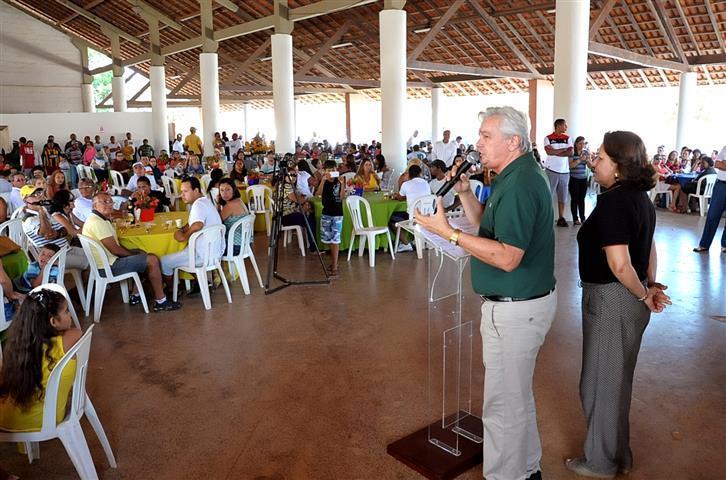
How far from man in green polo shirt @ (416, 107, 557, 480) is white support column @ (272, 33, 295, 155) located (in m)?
11.4

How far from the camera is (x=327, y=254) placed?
24.8ft

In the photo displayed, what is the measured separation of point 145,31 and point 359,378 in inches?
749

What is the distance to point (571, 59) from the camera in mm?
8828

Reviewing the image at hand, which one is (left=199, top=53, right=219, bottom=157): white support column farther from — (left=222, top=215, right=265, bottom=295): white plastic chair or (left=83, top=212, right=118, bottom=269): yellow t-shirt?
(left=83, top=212, right=118, bottom=269): yellow t-shirt

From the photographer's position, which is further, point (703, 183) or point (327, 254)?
point (703, 183)

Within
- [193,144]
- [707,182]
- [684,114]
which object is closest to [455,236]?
[707,182]

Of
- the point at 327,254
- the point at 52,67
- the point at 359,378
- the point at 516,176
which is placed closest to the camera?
the point at 516,176

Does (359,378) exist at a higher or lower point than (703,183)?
lower

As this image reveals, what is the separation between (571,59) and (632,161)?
7108 millimetres

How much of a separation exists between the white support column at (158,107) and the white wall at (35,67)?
6070 millimetres

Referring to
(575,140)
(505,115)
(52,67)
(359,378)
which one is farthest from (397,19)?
(52,67)

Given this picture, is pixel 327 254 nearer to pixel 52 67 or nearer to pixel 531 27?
pixel 531 27

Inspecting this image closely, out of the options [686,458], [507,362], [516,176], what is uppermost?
[516,176]

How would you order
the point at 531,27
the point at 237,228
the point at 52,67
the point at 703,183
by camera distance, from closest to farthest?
the point at 237,228, the point at 703,183, the point at 531,27, the point at 52,67
